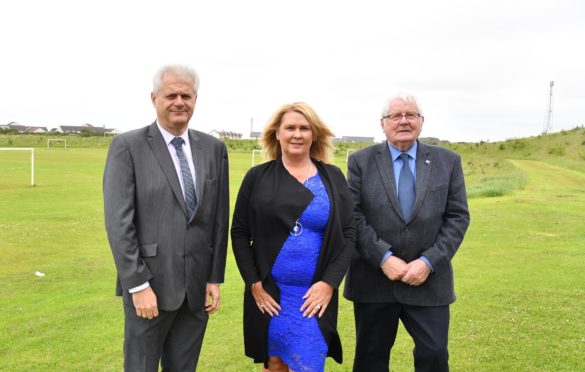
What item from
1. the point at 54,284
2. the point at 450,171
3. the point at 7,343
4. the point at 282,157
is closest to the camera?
the point at 282,157

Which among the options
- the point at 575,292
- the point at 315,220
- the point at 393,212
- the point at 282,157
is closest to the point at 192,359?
the point at 315,220

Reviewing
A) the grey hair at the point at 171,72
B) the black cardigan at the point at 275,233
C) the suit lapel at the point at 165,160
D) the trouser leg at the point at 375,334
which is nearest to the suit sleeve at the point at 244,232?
the black cardigan at the point at 275,233

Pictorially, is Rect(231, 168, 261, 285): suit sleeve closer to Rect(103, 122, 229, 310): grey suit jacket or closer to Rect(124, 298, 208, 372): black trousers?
Rect(103, 122, 229, 310): grey suit jacket

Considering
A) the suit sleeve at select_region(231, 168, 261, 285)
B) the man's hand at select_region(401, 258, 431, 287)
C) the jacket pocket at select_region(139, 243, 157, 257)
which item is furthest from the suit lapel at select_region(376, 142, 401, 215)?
the jacket pocket at select_region(139, 243, 157, 257)

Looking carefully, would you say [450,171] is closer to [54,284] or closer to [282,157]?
[282,157]

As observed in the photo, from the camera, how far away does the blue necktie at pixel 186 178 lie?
110 inches

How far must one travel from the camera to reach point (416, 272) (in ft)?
10.3

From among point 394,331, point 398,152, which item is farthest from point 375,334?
point 398,152

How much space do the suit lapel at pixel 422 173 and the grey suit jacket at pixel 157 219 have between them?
127 centimetres

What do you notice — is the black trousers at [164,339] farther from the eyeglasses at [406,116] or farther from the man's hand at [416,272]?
the eyeglasses at [406,116]

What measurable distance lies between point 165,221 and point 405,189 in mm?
1528

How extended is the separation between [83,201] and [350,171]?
13547mm

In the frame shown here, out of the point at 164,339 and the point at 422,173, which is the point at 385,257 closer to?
the point at 422,173

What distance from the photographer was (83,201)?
1518 cm
